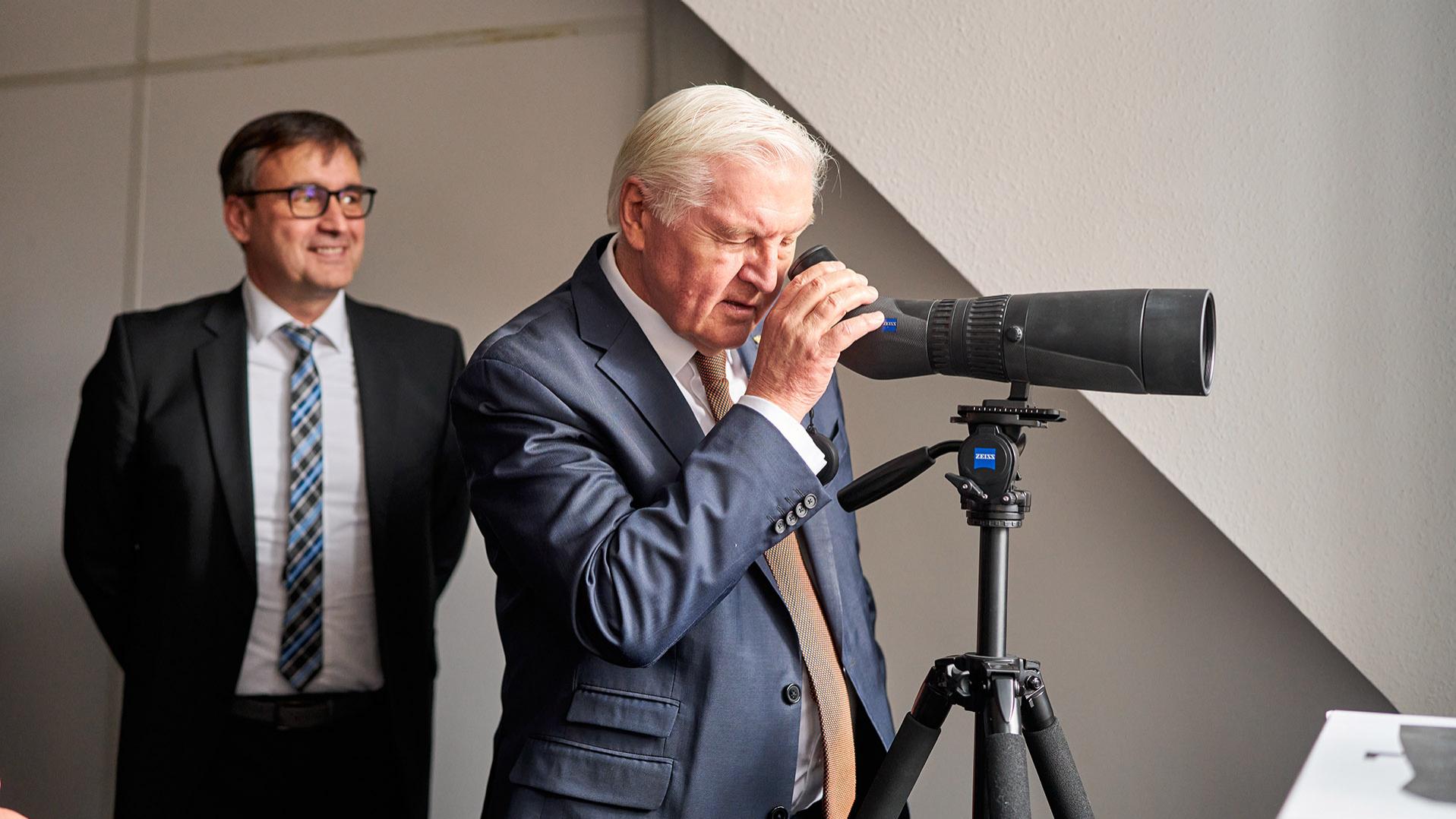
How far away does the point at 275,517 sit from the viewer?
2494mm

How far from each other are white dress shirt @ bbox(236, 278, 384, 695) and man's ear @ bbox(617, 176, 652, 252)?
125 cm

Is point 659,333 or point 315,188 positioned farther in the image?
point 315,188

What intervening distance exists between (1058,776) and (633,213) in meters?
0.81

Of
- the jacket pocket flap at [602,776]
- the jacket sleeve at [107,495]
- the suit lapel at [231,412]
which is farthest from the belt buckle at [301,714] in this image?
the jacket pocket flap at [602,776]

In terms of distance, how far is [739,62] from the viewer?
2.64 meters

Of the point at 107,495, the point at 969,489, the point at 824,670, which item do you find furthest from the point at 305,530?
the point at 969,489

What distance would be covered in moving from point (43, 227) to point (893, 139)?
7.97ft

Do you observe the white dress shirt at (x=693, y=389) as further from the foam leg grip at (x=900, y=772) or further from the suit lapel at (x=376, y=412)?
the suit lapel at (x=376, y=412)

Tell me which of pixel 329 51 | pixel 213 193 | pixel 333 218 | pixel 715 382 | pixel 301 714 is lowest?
pixel 301 714

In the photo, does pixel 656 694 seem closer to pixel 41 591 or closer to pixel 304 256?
pixel 304 256

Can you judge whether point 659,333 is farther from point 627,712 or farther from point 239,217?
point 239,217

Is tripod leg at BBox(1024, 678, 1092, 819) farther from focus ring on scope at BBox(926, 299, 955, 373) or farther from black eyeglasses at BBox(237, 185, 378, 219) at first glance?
black eyeglasses at BBox(237, 185, 378, 219)

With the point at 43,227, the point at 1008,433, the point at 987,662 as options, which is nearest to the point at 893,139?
the point at 1008,433

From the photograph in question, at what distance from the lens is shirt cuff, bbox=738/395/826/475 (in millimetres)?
1336
